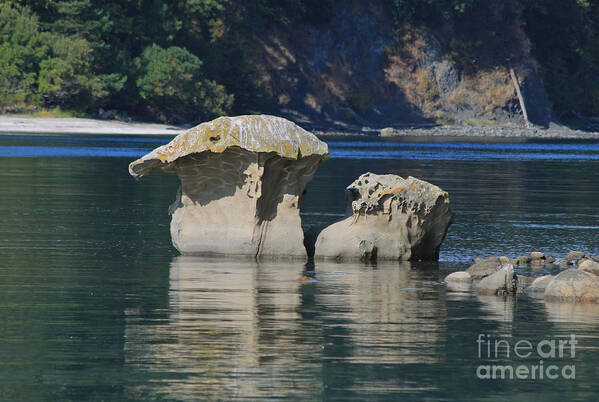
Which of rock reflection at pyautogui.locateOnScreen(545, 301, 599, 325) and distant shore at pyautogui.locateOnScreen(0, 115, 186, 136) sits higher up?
rock reflection at pyautogui.locateOnScreen(545, 301, 599, 325)

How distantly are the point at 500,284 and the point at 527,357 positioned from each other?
4210 mm

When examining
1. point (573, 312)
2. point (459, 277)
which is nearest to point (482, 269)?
point (459, 277)

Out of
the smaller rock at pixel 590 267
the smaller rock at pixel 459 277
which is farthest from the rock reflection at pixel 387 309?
the smaller rock at pixel 590 267

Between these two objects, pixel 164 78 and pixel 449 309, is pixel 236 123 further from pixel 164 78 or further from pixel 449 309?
pixel 164 78

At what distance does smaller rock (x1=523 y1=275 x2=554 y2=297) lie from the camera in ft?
52.4

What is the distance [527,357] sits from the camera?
11656mm

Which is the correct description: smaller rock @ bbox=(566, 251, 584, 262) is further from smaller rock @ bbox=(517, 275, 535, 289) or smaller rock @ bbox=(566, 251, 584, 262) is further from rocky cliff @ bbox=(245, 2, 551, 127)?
rocky cliff @ bbox=(245, 2, 551, 127)

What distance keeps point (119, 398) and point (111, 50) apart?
8590cm

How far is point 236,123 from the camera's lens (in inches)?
765

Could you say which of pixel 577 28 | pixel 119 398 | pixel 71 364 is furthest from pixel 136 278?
pixel 577 28

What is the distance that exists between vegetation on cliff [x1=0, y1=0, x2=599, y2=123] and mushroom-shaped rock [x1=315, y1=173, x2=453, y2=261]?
226 ft

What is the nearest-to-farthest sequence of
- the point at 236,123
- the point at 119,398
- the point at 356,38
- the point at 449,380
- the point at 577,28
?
the point at 119,398
the point at 449,380
the point at 236,123
the point at 356,38
the point at 577,28

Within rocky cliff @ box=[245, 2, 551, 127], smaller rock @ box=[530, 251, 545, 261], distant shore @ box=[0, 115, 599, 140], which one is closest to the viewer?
smaller rock @ box=[530, 251, 545, 261]

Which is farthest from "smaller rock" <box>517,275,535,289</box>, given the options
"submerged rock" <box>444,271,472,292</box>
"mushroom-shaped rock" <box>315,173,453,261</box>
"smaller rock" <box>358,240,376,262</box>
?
"smaller rock" <box>358,240,376,262</box>
